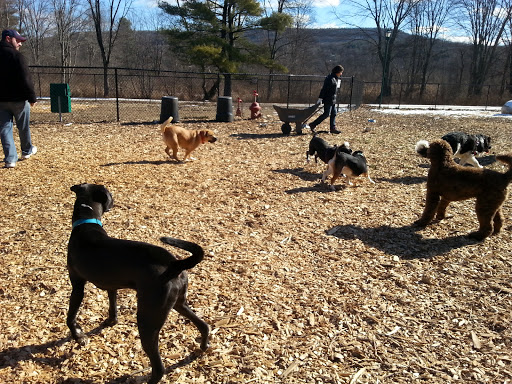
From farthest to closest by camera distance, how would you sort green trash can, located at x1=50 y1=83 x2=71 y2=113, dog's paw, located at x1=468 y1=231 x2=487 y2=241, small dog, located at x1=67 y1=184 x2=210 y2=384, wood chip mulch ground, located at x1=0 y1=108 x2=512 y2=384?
green trash can, located at x1=50 y1=83 x2=71 y2=113, dog's paw, located at x1=468 y1=231 x2=487 y2=241, wood chip mulch ground, located at x1=0 y1=108 x2=512 y2=384, small dog, located at x1=67 y1=184 x2=210 y2=384

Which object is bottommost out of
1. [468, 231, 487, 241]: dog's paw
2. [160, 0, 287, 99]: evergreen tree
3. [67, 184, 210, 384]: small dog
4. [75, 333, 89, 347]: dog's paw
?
[75, 333, 89, 347]: dog's paw

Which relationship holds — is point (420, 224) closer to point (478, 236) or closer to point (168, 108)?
point (478, 236)

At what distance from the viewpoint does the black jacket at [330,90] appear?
1171cm

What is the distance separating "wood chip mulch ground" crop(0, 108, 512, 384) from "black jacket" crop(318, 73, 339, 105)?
5.04m

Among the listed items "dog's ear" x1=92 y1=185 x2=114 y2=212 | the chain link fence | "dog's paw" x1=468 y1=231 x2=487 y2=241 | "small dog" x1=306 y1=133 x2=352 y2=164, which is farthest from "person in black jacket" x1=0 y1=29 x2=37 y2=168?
the chain link fence

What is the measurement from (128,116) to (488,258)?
13632 millimetres

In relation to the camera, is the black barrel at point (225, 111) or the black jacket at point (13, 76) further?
the black barrel at point (225, 111)

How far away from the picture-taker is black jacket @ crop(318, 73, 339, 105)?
11.7m

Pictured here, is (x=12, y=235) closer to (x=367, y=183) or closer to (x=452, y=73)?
(x=367, y=183)

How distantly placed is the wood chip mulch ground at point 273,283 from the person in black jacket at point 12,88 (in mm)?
596

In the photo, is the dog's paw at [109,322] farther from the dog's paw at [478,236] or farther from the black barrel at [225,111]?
the black barrel at [225,111]

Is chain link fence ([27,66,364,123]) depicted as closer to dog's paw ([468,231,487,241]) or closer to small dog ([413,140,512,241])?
small dog ([413,140,512,241])

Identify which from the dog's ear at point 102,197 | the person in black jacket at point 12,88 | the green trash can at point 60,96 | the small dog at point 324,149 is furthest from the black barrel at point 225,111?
the dog's ear at point 102,197

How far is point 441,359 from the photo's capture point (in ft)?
8.90
